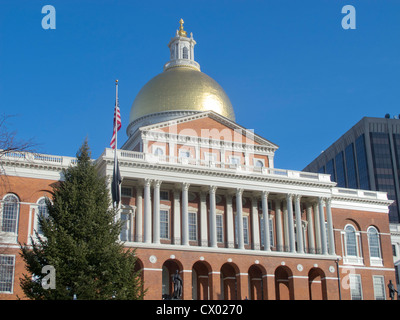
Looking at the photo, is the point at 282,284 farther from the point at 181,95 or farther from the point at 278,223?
the point at 181,95

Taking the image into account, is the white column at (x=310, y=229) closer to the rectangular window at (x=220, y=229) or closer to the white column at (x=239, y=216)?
the white column at (x=239, y=216)

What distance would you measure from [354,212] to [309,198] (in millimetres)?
7326

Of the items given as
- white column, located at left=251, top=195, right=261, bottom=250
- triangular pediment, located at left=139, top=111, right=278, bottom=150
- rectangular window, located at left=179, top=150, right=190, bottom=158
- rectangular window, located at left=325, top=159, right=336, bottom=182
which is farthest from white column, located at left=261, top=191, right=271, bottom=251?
rectangular window, located at left=325, top=159, right=336, bottom=182

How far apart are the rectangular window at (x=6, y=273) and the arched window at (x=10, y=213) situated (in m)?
2.57

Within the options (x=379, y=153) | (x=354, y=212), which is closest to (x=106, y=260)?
(x=354, y=212)

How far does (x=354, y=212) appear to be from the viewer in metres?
63.6

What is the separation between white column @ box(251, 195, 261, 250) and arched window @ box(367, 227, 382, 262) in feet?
47.5

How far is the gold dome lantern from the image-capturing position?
207 feet

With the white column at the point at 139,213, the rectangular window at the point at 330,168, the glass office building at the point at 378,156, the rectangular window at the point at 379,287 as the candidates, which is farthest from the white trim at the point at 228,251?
the rectangular window at the point at 330,168

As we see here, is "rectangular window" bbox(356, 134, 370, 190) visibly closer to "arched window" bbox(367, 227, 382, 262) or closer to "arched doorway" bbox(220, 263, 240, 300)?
"arched window" bbox(367, 227, 382, 262)

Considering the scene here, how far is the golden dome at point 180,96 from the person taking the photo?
63.0m

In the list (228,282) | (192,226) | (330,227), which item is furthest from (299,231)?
(192,226)

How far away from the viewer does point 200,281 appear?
54.6 meters

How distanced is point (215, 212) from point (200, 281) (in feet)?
21.5
